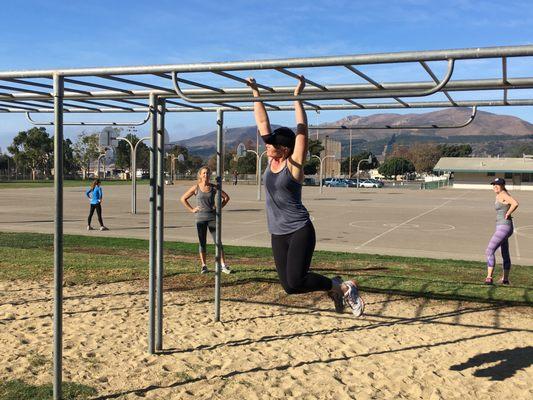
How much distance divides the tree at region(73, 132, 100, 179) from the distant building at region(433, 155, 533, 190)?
48178 millimetres

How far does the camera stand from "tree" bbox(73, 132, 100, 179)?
78812mm

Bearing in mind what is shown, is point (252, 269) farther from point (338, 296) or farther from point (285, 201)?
point (285, 201)

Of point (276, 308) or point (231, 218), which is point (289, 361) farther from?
point (231, 218)

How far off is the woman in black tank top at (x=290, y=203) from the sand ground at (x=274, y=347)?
914 mm

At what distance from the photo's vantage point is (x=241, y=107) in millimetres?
6059

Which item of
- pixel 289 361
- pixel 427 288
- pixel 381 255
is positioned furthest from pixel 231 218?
pixel 289 361

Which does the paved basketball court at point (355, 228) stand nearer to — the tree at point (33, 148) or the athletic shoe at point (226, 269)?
the athletic shoe at point (226, 269)

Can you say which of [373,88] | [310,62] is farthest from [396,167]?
[310,62]

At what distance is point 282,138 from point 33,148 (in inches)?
2988

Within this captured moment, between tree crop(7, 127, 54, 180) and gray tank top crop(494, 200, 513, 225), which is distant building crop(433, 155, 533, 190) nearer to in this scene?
tree crop(7, 127, 54, 180)

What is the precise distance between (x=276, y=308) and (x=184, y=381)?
96.7 inches

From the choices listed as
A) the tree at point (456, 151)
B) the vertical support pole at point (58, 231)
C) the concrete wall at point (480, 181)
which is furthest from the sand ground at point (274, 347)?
the tree at point (456, 151)

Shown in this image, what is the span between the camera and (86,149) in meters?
80.2

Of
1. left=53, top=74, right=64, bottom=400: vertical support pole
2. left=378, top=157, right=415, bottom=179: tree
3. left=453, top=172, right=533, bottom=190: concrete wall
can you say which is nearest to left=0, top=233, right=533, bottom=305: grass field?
left=53, top=74, right=64, bottom=400: vertical support pole
